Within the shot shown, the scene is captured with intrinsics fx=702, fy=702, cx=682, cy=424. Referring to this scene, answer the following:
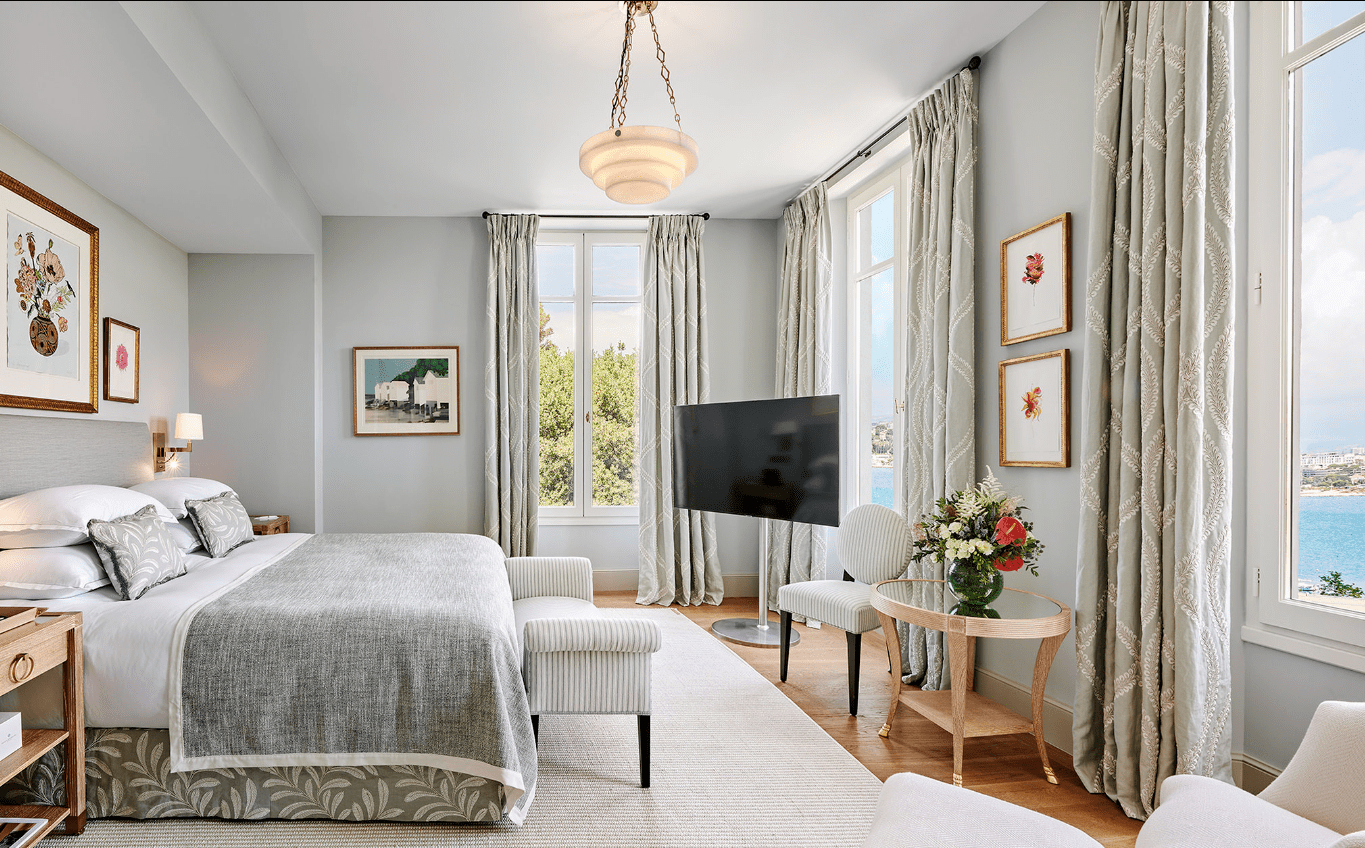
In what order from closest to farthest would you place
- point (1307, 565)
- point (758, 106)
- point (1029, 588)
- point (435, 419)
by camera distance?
point (1307, 565) → point (1029, 588) → point (758, 106) → point (435, 419)

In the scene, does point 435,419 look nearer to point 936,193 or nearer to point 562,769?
point 562,769

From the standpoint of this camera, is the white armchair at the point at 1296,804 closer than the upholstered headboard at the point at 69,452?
Yes

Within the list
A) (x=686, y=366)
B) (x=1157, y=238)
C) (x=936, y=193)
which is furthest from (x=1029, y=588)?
(x=686, y=366)

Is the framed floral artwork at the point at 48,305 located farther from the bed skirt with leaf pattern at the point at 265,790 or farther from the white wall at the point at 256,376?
the bed skirt with leaf pattern at the point at 265,790

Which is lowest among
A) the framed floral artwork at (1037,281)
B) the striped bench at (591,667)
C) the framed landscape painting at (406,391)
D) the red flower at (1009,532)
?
the striped bench at (591,667)

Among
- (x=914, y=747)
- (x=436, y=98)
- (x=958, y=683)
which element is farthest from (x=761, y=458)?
(x=436, y=98)

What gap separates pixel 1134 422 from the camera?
194cm

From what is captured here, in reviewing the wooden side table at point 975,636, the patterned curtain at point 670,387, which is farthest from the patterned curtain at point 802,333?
the wooden side table at point 975,636

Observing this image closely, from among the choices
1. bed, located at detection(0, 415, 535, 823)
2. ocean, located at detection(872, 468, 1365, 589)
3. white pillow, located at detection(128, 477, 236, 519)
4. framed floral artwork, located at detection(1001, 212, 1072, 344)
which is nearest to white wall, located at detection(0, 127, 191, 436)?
white pillow, located at detection(128, 477, 236, 519)

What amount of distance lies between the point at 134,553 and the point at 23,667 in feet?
2.15

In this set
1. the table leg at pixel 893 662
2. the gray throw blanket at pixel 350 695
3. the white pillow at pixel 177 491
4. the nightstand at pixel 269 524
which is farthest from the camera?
the nightstand at pixel 269 524

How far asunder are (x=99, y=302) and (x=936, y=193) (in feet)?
12.4

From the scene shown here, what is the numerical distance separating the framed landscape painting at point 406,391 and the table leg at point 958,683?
355 cm

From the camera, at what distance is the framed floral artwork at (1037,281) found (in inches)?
91.9
